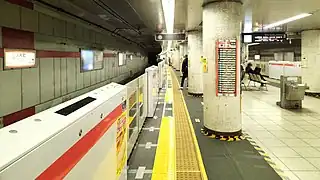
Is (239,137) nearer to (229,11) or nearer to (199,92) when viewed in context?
(229,11)

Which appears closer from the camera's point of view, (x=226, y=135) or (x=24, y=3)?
(x=24, y=3)

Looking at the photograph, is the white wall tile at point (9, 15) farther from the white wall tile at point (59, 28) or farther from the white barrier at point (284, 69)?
the white barrier at point (284, 69)

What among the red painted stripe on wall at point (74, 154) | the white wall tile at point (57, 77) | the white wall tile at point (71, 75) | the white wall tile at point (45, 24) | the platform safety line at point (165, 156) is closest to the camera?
the red painted stripe on wall at point (74, 154)

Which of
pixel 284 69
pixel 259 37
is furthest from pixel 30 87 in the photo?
pixel 284 69

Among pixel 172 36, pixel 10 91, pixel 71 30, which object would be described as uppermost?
pixel 172 36

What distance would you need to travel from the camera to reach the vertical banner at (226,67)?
5590mm

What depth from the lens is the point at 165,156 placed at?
15.1 ft

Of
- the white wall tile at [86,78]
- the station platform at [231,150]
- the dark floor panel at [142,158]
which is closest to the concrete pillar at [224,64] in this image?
the station platform at [231,150]

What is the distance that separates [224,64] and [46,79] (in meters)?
3.69

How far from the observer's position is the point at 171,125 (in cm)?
686

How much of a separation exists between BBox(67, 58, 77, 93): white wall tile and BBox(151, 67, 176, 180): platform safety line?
108 inches

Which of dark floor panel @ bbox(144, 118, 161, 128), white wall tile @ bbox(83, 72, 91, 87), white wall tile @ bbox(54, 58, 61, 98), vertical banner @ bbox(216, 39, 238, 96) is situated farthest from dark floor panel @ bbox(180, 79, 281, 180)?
white wall tile @ bbox(83, 72, 91, 87)

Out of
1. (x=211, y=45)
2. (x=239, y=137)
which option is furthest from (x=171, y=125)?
(x=211, y=45)

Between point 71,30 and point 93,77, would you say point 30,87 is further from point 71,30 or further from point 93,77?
point 93,77
